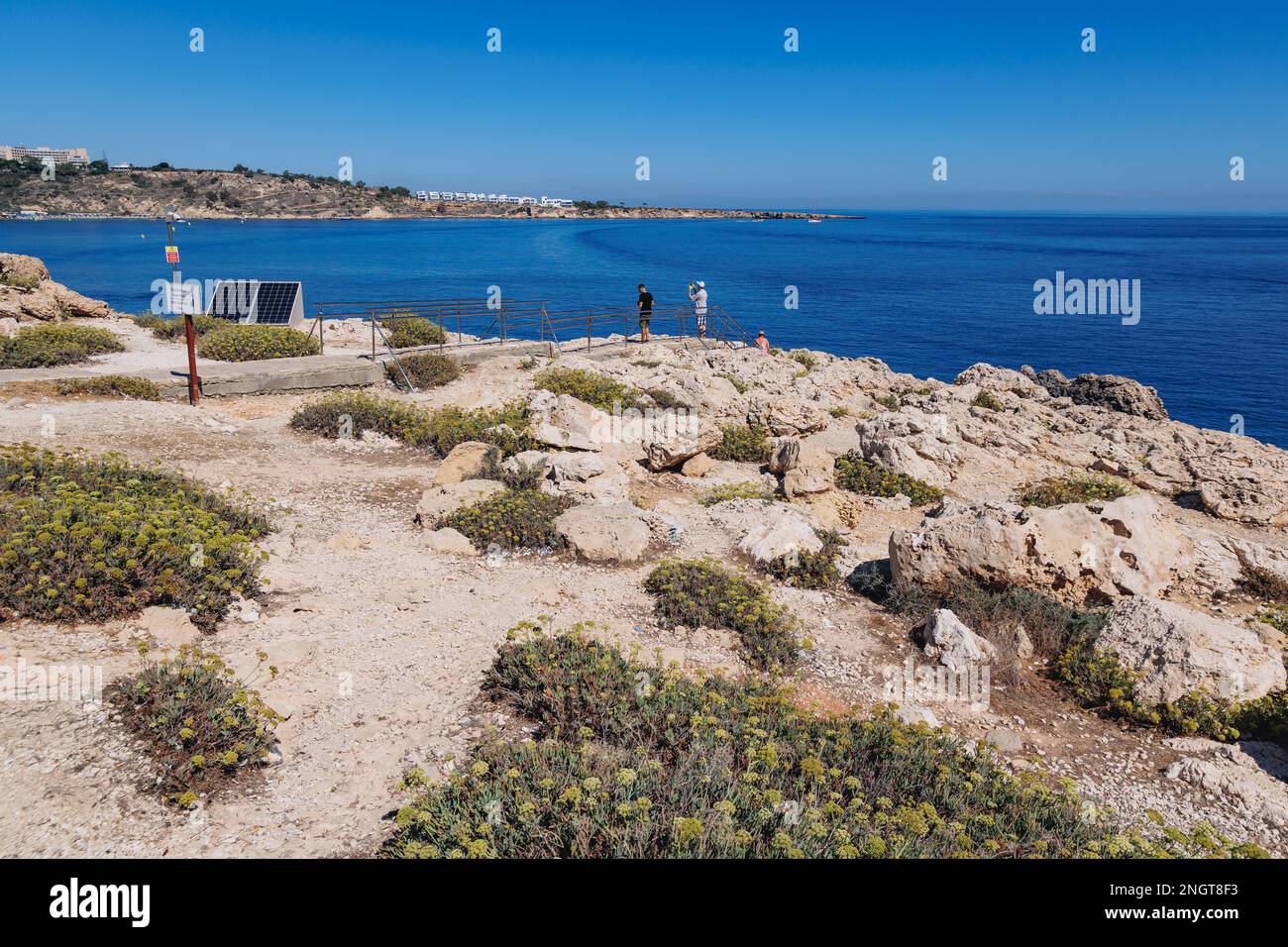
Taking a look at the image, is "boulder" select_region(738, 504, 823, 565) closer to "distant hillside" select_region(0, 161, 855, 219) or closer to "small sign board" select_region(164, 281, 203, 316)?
"small sign board" select_region(164, 281, 203, 316)

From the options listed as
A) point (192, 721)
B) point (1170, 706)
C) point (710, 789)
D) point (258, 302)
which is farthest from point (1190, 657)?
point (258, 302)

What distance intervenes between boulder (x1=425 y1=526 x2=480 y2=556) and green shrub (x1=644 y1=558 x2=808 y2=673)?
2.21m

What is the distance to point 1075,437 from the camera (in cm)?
1811

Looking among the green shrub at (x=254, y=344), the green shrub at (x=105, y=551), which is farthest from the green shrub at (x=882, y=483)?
the green shrub at (x=254, y=344)

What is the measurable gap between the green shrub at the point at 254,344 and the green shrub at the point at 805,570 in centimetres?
1412

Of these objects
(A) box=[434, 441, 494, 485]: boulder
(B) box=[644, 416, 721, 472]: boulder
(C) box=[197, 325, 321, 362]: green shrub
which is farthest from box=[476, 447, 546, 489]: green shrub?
(C) box=[197, 325, 321, 362]: green shrub

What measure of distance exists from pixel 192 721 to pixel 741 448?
11.3 meters

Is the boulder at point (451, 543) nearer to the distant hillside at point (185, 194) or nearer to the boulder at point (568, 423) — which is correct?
the boulder at point (568, 423)

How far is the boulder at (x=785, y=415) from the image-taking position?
16750 mm

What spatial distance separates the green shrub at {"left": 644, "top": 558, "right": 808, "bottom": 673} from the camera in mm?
7840

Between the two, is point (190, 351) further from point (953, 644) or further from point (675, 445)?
point (953, 644)

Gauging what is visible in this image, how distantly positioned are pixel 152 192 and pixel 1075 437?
173 metres
